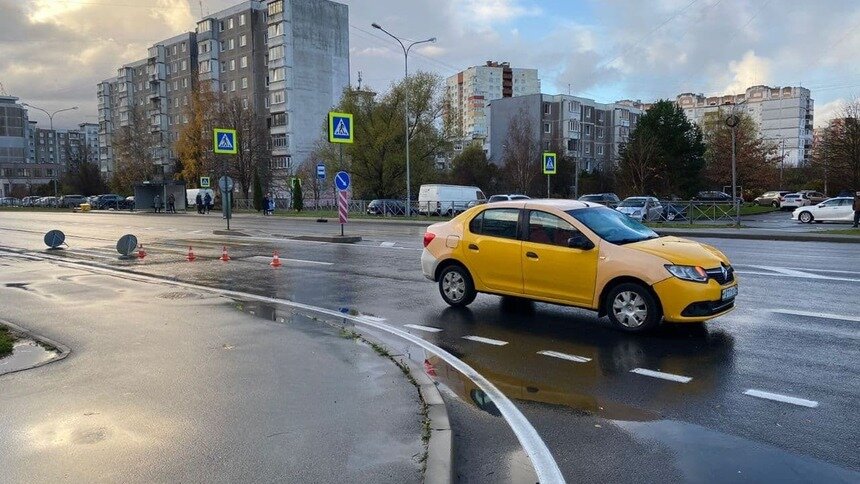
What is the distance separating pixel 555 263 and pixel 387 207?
39644 millimetres

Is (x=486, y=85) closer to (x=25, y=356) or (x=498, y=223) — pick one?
(x=498, y=223)

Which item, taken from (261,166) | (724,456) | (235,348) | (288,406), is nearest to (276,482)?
(288,406)

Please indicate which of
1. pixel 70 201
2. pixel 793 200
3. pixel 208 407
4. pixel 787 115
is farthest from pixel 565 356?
pixel 787 115

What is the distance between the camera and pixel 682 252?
298 inches

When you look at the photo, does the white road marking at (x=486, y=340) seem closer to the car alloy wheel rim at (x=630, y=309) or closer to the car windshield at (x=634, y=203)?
the car alloy wheel rim at (x=630, y=309)

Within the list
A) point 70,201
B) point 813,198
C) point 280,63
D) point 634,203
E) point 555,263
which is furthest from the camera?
point 280,63

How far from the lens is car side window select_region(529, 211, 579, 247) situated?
8.23 m

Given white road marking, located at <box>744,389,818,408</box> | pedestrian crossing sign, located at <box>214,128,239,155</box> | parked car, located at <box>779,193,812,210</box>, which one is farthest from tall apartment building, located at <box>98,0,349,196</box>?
white road marking, located at <box>744,389,818,408</box>

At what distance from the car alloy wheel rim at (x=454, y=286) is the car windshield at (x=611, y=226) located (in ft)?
6.94

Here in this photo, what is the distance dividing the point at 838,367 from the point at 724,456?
2835mm

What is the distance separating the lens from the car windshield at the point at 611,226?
807cm

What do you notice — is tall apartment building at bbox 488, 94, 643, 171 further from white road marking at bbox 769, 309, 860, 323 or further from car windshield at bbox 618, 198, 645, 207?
white road marking at bbox 769, 309, 860, 323

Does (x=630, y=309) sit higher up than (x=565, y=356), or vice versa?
(x=630, y=309)

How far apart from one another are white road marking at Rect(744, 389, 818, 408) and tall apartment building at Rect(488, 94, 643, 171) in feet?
271
